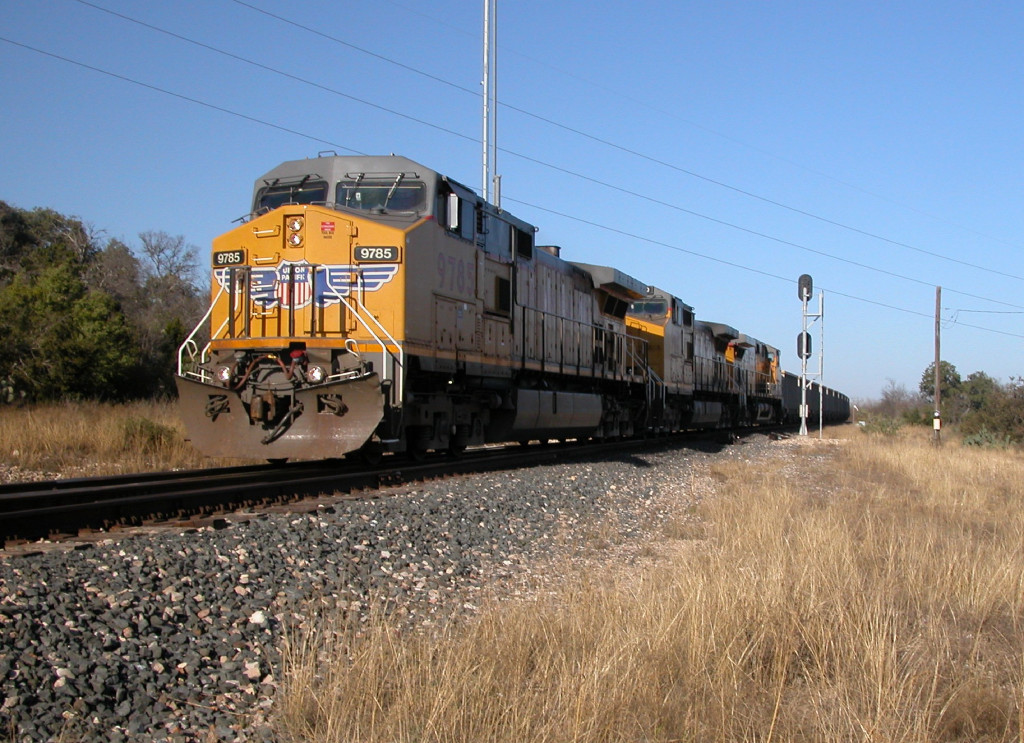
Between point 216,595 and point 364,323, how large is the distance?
5.45 metres

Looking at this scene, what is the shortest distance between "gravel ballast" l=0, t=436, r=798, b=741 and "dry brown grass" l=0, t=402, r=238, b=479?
540 centimetres

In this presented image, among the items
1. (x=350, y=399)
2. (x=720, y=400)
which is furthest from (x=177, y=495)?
(x=720, y=400)

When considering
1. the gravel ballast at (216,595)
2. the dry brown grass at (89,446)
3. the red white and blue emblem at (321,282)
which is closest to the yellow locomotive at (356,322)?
the red white and blue emblem at (321,282)

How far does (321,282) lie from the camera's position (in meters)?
10.4

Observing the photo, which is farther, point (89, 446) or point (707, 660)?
point (89, 446)

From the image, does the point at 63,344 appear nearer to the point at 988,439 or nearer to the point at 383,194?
the point at 383,194

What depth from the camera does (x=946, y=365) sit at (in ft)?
247

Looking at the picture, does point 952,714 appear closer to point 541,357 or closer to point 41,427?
point 541,357

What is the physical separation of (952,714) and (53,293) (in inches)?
889

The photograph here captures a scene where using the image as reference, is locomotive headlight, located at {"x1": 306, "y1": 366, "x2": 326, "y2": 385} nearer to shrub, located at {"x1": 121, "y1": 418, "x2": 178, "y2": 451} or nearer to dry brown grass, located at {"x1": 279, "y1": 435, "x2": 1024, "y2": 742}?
dry brown grass, located at {"x1": 279, "y1": 435, "x2": 1024, "y2": 742}

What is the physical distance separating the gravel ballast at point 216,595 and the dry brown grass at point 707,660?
0.33 meters

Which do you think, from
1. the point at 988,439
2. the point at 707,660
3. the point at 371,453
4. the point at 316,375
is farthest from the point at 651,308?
the point at 707,660

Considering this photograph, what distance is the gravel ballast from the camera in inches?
138

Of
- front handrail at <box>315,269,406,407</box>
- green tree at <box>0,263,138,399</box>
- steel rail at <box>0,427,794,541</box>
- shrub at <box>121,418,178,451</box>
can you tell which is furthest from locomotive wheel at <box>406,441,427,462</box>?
green tree at <box>0,263,138,399</box>
